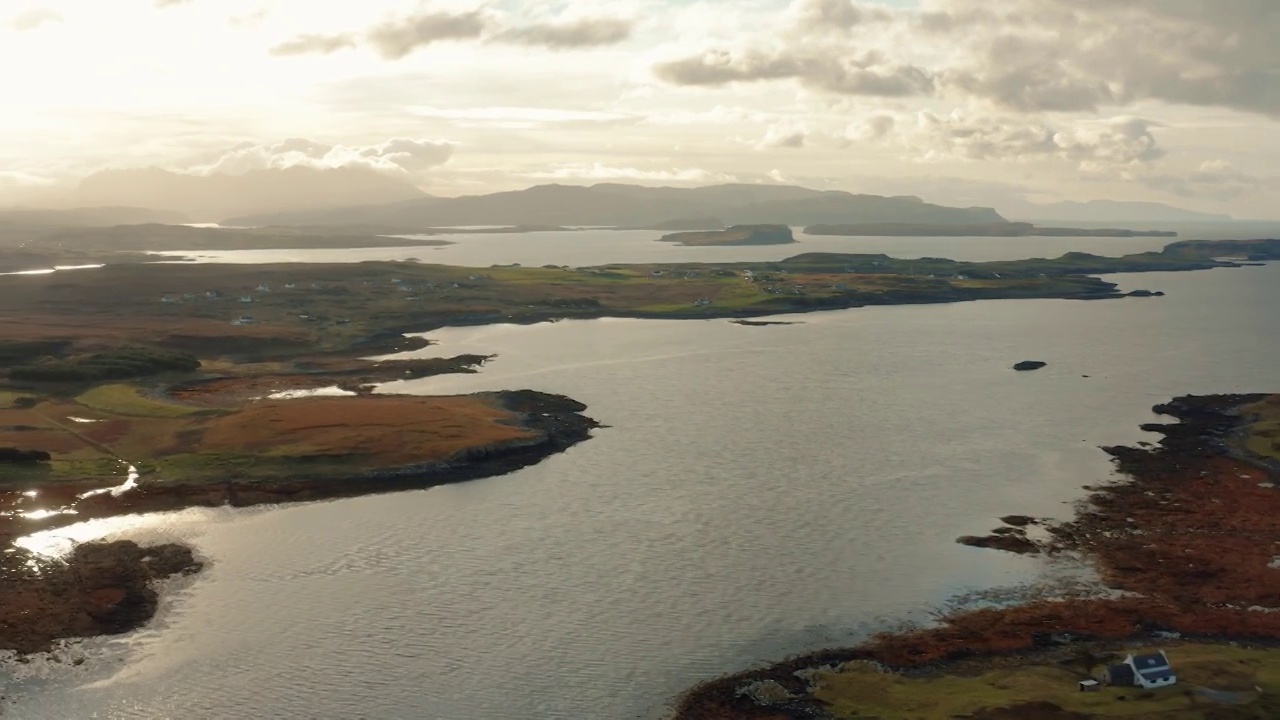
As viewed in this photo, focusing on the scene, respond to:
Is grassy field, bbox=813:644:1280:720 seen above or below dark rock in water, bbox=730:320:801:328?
below

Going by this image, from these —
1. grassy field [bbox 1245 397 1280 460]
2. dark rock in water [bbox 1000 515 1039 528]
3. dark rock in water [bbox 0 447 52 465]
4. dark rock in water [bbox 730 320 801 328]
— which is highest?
dark rock in water [bbox 730 320 801 328]

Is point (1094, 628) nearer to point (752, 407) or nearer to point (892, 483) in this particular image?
point (892, 483)

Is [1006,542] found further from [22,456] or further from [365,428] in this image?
[22,456]

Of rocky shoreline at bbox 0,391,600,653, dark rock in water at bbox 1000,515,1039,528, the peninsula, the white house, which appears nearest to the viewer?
the white house

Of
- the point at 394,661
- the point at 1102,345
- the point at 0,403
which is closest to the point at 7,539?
the point at 394,661

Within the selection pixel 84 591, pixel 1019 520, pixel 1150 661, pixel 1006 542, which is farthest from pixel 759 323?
pixel 1150 661

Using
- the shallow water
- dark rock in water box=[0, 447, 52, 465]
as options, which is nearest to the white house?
the shallow water

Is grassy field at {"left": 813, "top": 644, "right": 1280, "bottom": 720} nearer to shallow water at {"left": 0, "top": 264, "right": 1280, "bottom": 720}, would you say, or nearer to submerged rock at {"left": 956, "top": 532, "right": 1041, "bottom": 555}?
shallow water at {"left": 0, "top": 264, "right": 1280, "bottom": 720}
